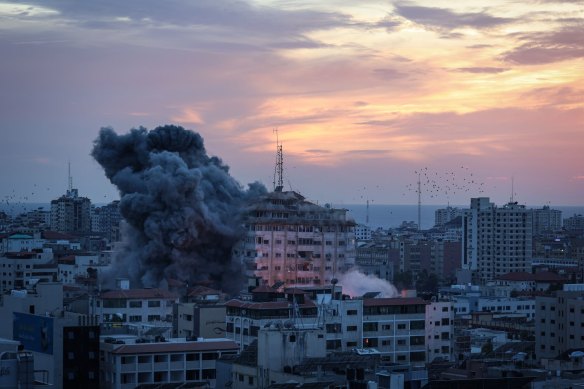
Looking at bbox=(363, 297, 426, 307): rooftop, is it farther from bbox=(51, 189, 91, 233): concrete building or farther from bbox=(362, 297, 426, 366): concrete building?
bbox=(51, 189, 91, 233): concrete building

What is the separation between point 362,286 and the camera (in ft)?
237

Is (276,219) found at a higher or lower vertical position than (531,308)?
higher

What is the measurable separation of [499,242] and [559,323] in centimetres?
6400

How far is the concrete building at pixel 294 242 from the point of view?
8200cm

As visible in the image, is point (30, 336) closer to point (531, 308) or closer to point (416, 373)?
point (416, 373)

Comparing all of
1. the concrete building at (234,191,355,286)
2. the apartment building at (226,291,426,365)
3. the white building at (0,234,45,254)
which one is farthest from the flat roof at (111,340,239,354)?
the white building at (0,234,45,254)

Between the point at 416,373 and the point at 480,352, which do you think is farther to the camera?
the point at 480,352

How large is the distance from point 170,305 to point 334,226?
80.1 feet

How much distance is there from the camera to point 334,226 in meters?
85.2

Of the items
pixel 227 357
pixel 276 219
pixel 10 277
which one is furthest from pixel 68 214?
pixel 227 357

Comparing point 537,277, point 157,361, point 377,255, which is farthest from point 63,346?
Answer: point 377,255

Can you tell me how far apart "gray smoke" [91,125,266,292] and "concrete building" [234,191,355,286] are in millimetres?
1327

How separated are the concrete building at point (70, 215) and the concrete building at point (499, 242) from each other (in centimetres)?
7007

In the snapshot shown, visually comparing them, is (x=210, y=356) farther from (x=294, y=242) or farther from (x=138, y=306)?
(x=294, y=242)
